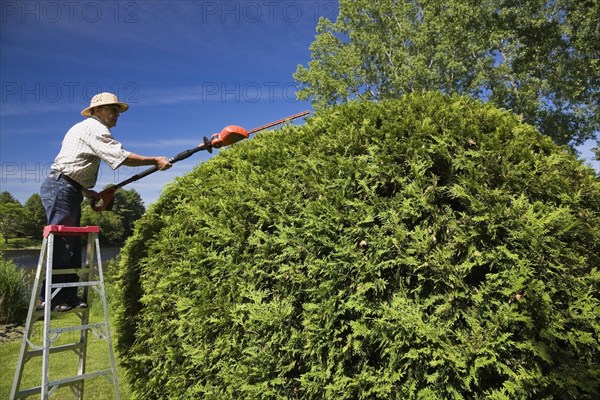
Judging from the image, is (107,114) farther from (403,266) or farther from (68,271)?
(403,266)

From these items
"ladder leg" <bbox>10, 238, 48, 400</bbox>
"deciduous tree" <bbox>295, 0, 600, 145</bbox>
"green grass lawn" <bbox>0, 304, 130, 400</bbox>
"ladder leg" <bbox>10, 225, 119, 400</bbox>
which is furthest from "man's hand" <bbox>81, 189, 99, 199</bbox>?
"deciduous tree" <bbox>295, 0, 600, 145</bbox>

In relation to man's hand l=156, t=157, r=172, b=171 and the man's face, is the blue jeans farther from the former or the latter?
man's hand l=156, t=157, r=172, b=171

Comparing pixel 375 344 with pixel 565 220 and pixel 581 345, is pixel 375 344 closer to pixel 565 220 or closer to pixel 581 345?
Result: pixel 581 345

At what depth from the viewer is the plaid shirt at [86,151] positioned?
12.7 ft

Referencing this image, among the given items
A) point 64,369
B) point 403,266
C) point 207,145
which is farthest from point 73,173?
point 64,369

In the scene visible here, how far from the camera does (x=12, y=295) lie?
9703 millimetres

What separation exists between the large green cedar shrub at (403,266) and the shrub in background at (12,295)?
28.3ft

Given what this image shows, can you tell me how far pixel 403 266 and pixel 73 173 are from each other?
11.2ft

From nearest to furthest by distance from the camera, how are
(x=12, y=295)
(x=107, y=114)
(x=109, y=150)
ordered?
(x=109, y=150) < (x=107, y=114) < (x=12, y=295)

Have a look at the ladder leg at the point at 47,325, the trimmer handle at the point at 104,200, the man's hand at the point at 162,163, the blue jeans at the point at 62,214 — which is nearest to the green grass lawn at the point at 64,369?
the blue jeans at the point at 62,214

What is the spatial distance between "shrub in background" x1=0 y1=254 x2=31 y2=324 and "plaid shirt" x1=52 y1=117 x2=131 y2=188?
302 inches

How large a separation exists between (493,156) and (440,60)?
85.6ft

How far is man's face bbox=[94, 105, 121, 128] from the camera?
4352 mm

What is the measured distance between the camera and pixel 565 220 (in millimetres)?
2496
